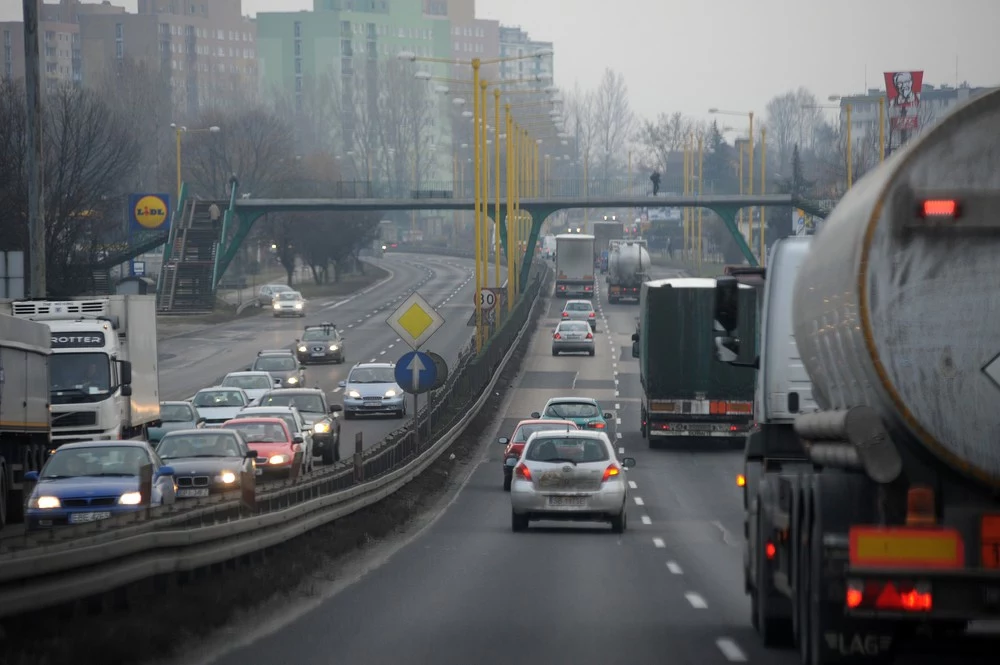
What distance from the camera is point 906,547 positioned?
29.3 feet

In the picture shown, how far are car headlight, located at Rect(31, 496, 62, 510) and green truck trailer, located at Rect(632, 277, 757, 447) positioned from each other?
20.3m

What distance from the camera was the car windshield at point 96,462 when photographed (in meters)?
21.9

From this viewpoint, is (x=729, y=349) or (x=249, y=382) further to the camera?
(x=249, y=382)

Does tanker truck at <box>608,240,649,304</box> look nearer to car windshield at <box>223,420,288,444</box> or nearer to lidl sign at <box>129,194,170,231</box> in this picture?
lidl sign at <box>129,194,170,231</box>

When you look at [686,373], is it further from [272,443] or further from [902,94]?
[902,94]

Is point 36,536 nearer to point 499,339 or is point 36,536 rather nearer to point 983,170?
point 983,170

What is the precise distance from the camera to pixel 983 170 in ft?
28.6

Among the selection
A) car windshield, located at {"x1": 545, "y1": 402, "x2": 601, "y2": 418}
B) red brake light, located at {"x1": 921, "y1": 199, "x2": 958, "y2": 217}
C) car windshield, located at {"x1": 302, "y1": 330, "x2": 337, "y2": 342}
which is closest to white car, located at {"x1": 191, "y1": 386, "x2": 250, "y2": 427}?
car windshield, located at {"x1": 545, "y1": 402, "x2": 601, "y2": 418}

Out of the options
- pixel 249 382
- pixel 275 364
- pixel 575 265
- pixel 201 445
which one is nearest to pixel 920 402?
pixel 201 445

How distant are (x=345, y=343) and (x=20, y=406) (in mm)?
50301

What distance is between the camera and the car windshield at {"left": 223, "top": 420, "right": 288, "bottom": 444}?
30.7 m

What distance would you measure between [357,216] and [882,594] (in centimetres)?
10868


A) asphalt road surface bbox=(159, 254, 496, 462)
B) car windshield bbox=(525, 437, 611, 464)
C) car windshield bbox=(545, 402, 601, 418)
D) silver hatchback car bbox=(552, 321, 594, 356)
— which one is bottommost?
asphalt road surface bbox=(159, 254, 496, 462)

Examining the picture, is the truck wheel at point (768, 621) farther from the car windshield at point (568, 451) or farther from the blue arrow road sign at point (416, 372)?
the blue arrow road sign at point (416, 372)
